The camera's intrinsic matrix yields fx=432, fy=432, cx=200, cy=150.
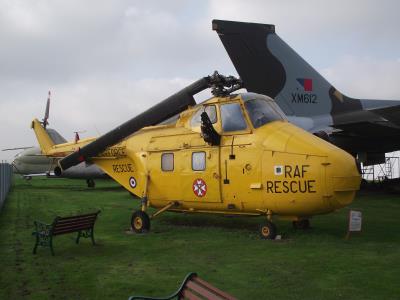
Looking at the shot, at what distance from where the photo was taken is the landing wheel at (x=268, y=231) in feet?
33.3

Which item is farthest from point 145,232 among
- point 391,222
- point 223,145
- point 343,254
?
point 391,222

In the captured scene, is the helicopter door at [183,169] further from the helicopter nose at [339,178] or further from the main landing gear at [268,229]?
the helicopter nose at [339,178]

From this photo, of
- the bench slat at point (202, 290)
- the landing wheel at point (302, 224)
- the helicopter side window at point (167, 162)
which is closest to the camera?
the bench slat at point (202, 290)

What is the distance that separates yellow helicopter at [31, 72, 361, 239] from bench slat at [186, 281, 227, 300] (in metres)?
5.77

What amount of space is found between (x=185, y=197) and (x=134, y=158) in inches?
88.6

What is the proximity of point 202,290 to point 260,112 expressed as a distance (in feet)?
23.7

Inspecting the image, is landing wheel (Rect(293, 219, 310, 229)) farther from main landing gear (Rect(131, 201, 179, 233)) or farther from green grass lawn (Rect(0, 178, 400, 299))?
main landing gear (Rect(131, 201, 179, 233))

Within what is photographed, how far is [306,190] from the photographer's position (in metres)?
9.55

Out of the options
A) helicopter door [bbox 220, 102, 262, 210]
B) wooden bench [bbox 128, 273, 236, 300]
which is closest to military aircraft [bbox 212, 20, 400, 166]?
helicopter door [bbox 220, 102, 262, 210]

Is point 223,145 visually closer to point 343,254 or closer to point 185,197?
point 185,197

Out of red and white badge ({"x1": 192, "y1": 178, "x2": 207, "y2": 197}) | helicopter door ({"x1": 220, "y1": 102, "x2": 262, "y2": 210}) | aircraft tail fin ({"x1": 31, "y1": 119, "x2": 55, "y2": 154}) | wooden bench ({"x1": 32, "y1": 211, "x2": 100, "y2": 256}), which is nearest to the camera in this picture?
wooden bench ({"x1": 32, "y1": 211, "x2": 100, "y2": 256})

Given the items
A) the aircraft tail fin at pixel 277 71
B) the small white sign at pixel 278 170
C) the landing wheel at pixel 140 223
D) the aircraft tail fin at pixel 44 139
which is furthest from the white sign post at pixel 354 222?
the aircraft tail fin at pixel 44 139

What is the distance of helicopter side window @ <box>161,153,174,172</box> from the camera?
1188 centimetres

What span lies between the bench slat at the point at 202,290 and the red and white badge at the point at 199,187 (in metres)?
6.79
